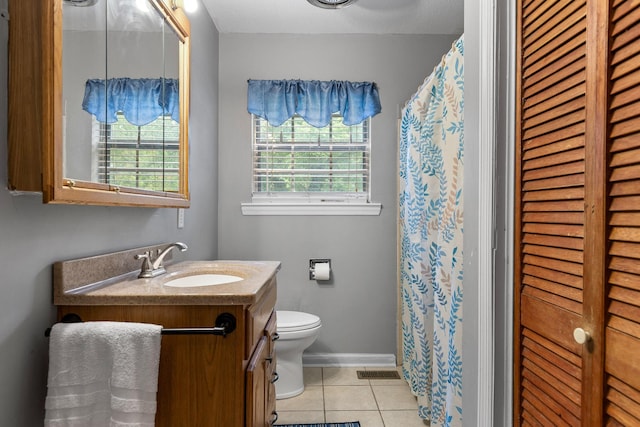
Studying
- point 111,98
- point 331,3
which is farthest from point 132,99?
point 331,3

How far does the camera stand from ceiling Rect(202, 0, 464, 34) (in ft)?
8.50

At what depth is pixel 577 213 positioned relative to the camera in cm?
85

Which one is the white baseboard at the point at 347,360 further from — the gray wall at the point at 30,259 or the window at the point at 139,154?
the gray wall at the point at 30,259

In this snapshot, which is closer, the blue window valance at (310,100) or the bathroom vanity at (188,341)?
the bathroom vanity at (188,341)

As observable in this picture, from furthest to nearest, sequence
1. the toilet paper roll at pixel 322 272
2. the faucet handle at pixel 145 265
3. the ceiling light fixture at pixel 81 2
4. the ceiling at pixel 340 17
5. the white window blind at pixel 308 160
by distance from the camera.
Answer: the white window blind at pixel 308 160 → the toilet paper roll at pixel 322 272 → the ceiling at pixel 340 17 → the faucet handle at pixel 145 265 → the ceiling light fixture at pixel 81 2

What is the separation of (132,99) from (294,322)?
1.56m

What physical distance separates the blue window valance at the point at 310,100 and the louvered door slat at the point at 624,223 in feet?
7.49

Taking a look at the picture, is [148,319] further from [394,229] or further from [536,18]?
[394,229]

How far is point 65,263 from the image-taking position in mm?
1160

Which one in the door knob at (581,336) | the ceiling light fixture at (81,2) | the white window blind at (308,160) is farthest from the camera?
the white window blind at (308,160)

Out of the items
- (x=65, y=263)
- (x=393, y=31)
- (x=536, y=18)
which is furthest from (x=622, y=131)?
(x=393, y=31)

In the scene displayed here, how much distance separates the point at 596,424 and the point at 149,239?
64.8 inches

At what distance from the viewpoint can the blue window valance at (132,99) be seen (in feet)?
4.15

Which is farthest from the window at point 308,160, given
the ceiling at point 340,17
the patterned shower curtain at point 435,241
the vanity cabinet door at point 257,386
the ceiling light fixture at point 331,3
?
the vanity cabinet door at point 257,386
